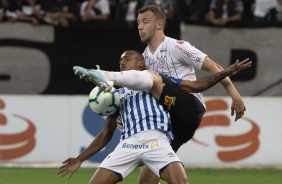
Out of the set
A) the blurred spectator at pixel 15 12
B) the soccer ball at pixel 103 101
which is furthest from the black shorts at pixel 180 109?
the blurred spectator at pixel 15 12

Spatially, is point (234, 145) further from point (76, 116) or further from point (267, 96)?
point (76, 116)

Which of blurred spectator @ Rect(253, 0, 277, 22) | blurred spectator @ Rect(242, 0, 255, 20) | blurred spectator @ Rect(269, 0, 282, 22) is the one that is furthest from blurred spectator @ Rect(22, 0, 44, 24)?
blurred spectator @ Rect(269, 0, 282, 22)

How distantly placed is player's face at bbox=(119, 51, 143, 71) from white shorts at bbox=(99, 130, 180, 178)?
60 centimetres

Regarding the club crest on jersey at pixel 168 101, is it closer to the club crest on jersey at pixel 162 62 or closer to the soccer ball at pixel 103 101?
the soccer ball at pixel 103 101

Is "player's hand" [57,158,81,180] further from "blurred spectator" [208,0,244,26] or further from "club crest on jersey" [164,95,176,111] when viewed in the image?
"blurred spectator" [208,0,244,26]

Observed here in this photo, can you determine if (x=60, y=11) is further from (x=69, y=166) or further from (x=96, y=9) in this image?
(x=69, y=166)

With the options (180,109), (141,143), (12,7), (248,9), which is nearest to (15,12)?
(12,7)

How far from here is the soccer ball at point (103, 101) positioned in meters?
8.12

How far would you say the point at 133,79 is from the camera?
7660mm

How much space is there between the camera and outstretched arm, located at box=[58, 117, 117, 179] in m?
8.52

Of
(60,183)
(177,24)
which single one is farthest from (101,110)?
(177,24)

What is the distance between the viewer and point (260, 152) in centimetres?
1598

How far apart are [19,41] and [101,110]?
7.87 meters

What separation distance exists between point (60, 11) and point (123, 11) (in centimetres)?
119
